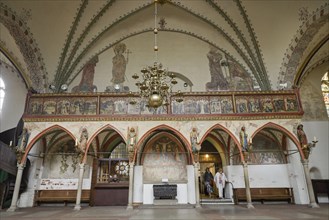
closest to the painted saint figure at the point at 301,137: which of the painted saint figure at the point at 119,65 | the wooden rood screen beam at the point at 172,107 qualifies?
the wooden rood screen beam at the point at 172,107

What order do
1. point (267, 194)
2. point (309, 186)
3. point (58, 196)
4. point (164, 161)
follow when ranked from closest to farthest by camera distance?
point (309, 186) → point (267, 194) → point (58, 196) → point (164, 161)

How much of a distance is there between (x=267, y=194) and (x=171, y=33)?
13203mm

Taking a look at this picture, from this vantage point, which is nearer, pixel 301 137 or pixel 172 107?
pixel 301 137

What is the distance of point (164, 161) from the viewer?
651 inches

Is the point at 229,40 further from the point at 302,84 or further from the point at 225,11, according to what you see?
the point at 302,84

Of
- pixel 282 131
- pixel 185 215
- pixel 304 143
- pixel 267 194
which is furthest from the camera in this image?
pixel 267 194

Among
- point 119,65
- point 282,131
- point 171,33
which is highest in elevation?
point 171,33

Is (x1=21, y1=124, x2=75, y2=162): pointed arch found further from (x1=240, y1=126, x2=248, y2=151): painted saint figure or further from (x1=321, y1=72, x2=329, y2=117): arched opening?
(x1=321, y1=72, x2=329, y2=117): arched opening

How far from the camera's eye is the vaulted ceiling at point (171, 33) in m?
13.8

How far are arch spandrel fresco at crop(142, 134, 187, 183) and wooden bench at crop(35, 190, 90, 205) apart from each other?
4042 millimetres

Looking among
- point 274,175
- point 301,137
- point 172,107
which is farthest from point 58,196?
point 301,137

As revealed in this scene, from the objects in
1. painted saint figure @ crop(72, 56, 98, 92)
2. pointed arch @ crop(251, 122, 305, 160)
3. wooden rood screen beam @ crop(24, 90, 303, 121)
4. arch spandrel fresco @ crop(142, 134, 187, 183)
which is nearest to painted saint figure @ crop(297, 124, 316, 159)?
pointed arch @ crop(251, 122, 305, 160)

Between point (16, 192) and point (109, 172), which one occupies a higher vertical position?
point (109, 172)

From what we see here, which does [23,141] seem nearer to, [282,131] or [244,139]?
[244,139]
